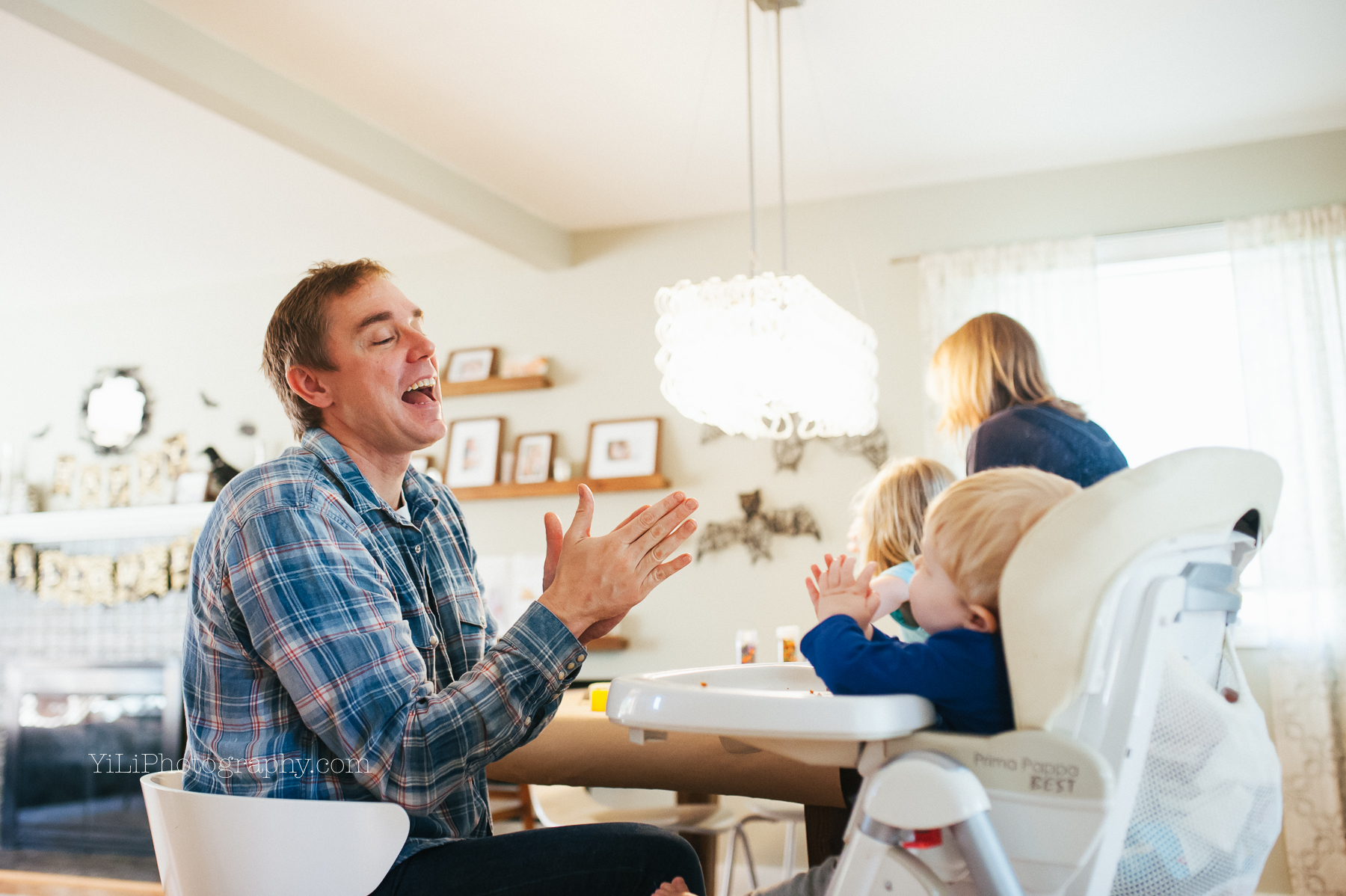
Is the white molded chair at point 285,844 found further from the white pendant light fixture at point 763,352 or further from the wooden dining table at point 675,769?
the white pendant light fixture at point 763,352

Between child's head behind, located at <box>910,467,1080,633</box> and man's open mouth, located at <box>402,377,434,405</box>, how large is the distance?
0.74m

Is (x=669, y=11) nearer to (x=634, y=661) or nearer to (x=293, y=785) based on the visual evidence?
(x=293, y=785)

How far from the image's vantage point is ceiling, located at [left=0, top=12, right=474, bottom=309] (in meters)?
2.99

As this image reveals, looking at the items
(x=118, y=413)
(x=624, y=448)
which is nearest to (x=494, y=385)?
(x=624, y=448)

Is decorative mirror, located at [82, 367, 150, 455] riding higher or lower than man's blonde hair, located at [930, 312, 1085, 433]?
higher

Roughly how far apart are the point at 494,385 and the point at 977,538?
3.47 meters

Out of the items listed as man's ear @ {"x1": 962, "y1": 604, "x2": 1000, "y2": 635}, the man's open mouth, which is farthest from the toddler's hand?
the man's open mouth

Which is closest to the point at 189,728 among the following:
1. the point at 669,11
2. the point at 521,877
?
the point at 521,877

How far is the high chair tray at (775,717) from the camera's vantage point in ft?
3.03

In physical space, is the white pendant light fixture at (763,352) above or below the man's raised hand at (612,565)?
above

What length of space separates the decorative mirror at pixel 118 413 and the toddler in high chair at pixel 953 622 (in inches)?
186

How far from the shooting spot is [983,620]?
1072mm

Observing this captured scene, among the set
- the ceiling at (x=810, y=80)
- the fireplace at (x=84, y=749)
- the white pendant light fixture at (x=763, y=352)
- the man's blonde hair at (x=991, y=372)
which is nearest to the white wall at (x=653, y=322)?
the ceiling at (x=810, y=80)

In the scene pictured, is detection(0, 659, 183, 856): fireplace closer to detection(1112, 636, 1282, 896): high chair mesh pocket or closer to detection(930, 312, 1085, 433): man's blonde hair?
detection(930, 312, 1085, 433): man's blonde hair
